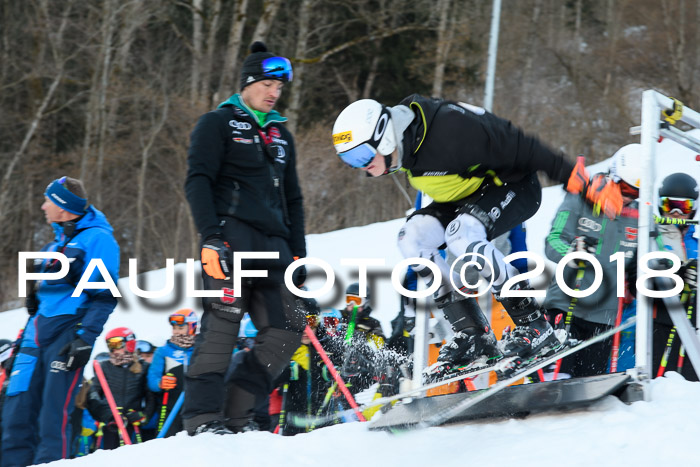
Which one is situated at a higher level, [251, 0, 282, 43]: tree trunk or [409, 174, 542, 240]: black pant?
[251, 0, 282, 43]: tree trunk

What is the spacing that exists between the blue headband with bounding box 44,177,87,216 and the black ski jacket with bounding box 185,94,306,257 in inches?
49.6

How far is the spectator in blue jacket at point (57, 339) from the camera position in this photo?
477 centimetres

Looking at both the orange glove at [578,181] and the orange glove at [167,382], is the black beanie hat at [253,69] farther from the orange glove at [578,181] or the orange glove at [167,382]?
the orange glove at [167,382]

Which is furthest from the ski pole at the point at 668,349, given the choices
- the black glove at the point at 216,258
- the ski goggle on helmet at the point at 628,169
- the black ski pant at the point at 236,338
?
the black glove at the point at 216,258

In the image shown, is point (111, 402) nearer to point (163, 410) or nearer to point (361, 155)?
point (163, 410)

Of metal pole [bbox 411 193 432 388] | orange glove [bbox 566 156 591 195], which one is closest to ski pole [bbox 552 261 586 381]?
metal pole [bbox 411 193 432 388]

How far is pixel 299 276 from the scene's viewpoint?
175 inches

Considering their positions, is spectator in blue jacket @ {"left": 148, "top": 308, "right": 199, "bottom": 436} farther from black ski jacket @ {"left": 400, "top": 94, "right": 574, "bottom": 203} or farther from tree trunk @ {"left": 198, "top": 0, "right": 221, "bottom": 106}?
tree trunk @ {"left": 198, "top": 0, "right": 221, "bottom": 106}

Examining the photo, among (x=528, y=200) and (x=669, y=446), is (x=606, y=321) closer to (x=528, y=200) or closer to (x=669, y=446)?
(x=528, y=200)

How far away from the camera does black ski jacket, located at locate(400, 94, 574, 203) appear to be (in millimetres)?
3711

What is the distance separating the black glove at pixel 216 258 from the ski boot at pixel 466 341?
1.12 m

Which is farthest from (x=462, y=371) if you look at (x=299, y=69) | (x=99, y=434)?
(x=299, y=69)

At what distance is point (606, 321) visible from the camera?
5.03 metres

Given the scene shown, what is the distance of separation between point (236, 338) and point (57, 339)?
54.2 inches
